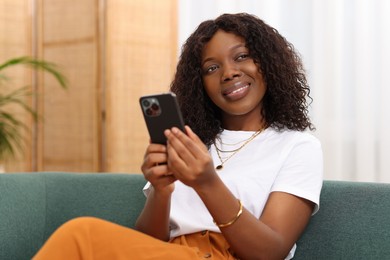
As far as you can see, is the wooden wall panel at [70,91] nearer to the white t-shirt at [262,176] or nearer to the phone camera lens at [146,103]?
the white t-shirt at [262,176]

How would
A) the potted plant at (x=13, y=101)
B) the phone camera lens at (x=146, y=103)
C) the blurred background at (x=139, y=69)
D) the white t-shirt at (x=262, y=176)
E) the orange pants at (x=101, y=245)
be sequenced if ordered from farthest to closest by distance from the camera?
the potted plant at (x=13, y=101) < the blurred background at (x=139, y=69) < the white t-shirt at (x=262, y=176) < the phone camera lens at (x=146, y=103) < the orange pants at (x=101, y=245)

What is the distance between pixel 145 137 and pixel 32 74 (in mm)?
815

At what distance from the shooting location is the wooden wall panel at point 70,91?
3.70 meters

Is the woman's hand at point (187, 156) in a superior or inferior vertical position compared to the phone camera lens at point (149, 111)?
inferior

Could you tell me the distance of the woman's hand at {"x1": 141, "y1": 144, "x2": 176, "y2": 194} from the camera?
145 centimetres

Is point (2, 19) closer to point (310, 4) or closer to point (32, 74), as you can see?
point (32, 74)

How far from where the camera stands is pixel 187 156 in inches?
53.5

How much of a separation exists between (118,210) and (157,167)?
68cm

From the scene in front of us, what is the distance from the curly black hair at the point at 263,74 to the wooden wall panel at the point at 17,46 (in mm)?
2150

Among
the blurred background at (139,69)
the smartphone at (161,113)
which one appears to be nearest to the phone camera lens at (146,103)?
the smartphone at (161,113)

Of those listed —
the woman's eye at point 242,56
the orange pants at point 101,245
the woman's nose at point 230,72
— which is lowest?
the orange pants at point 101,245

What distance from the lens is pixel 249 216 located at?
1.47 metres

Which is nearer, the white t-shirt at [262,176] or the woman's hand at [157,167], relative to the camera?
the woman's hand at [157,167]

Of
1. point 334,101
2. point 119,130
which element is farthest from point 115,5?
point 334,101
